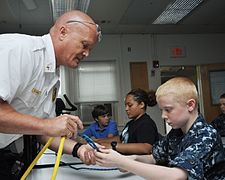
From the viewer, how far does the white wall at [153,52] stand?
5945 millimetres

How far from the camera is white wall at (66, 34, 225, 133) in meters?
5.95

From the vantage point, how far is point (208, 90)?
6.26 metres

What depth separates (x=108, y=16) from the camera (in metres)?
4.92

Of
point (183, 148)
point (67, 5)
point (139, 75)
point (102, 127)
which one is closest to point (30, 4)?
point (67, 5)

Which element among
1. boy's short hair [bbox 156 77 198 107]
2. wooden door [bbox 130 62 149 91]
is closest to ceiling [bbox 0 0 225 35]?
wooden door [bbox 130 62 149 91]

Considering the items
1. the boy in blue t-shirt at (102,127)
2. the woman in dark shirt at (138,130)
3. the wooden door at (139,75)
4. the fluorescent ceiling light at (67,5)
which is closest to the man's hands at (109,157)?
the woman in dark shirt at (138,130)

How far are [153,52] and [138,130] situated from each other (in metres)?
4.34

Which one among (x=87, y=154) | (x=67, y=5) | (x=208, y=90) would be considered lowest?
(x=87, y=154)

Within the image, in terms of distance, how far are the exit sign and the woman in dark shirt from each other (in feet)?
12.9

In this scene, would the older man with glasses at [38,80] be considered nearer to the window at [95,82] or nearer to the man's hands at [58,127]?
the man's hands at [58,127]

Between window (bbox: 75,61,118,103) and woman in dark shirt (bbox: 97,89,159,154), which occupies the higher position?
window (bbox: 75,61,118,103)

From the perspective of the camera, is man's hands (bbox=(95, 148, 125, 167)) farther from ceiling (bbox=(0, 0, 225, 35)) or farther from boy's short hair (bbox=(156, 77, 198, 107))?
ceiling (bbox=(0, 0, 225, 35))

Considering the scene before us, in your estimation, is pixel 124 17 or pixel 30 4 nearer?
pixel 30 4

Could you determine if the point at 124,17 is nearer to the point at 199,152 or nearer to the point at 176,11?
the point at 176,11
